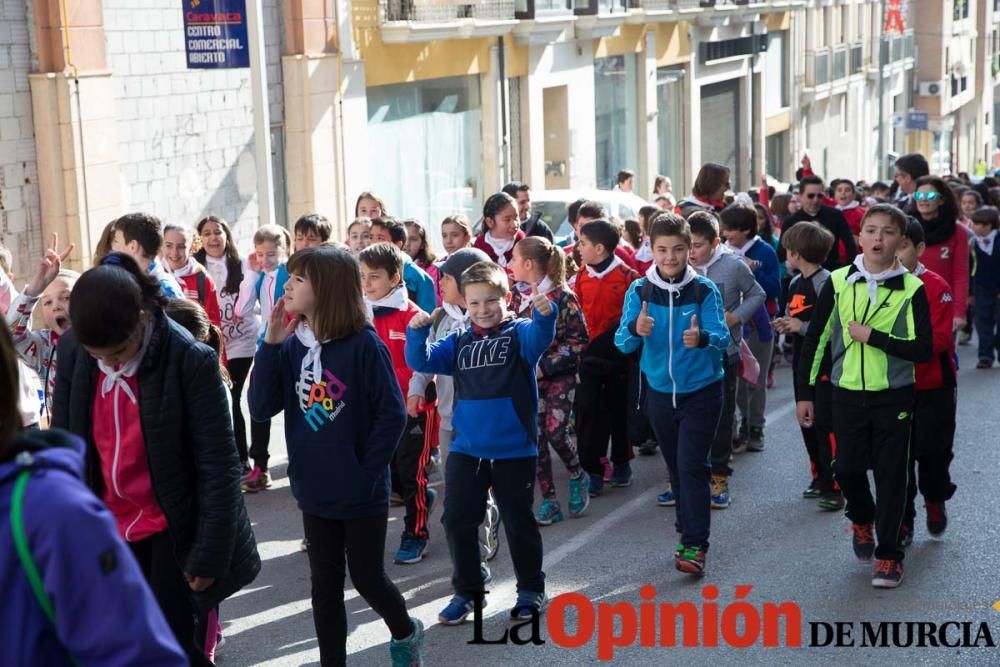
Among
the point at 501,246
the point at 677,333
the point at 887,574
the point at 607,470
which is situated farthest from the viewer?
the point at 501,246

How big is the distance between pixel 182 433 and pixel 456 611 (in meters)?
2.30

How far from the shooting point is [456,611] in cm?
636

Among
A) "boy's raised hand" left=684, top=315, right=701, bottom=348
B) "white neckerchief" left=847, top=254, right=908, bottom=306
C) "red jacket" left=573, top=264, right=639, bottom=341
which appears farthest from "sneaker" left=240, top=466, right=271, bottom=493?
"white neckerchief" left=847, top=254, right=908, bottom=306

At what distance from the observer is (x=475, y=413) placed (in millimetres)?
6145

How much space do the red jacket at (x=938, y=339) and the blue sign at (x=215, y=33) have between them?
9089 mm

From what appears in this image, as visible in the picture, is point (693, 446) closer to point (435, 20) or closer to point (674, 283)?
point (674, 283)

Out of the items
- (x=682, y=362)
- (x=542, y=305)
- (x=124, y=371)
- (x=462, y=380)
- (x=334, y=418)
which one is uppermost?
(x=124, y=371)

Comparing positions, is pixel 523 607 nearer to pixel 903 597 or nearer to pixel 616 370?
pixel 903 597

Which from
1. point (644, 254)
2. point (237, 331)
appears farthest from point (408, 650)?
point (644, 254)

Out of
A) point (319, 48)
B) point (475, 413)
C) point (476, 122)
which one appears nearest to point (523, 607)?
point (475, 413)

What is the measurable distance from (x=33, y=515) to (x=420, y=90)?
1930 centimetres

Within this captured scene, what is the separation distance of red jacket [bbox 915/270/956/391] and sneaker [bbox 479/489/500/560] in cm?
224

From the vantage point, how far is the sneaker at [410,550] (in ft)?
24.2

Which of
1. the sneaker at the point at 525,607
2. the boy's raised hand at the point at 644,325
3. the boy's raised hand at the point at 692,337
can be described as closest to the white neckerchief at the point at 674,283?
the boy's raised hand at the point at 644,325
